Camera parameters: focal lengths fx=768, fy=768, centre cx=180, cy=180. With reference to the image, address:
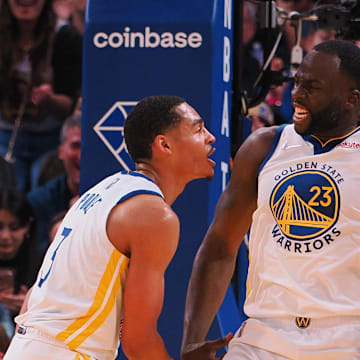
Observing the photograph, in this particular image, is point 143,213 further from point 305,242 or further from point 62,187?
point 62,187

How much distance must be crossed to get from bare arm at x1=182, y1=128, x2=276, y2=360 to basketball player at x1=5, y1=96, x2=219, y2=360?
0.44 m

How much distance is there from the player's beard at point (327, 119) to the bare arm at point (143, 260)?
2.18 ft

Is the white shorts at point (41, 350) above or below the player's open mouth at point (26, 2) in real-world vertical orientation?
→ below

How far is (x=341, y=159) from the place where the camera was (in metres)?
2.62

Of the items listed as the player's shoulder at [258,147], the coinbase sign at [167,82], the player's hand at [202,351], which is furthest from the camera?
the coinbase sign at [167,82]

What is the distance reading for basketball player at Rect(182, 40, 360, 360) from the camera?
8.07 feet

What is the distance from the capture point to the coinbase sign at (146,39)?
13.2 feet

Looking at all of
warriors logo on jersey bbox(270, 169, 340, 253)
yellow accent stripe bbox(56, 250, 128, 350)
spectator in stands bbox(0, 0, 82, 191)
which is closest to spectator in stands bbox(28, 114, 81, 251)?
spectator in stands bbox(0, 0, 82, 191)

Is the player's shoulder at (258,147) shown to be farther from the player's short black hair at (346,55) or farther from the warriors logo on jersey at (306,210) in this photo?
the player's short black hair at (346,55)


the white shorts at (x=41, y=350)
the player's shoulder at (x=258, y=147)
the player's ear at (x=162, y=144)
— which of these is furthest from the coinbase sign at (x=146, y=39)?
the white shorts at (x=41, y=350)

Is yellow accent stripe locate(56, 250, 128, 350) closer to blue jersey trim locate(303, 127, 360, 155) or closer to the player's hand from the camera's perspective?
the player's hand

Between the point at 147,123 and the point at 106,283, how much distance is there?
2.09ft

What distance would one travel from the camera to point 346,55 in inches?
108

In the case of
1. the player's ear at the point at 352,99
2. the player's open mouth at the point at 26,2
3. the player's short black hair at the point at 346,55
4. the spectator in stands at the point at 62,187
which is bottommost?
the spectator in stands at the point at 62,187
